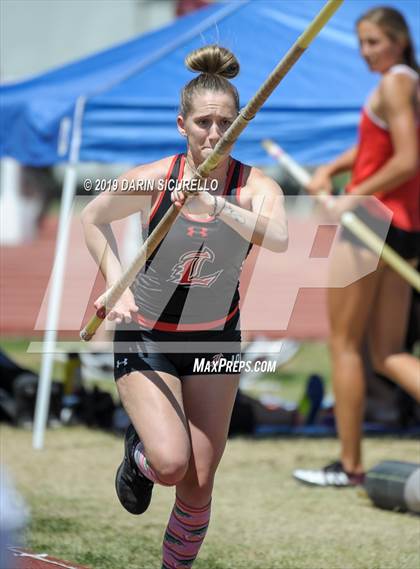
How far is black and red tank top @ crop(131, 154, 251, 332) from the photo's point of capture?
405 centimetres

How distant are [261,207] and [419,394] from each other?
229cm

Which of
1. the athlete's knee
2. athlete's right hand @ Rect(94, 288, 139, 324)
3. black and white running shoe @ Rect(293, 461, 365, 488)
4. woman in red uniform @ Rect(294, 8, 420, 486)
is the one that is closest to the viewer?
athlete's right hand @ Rect(94, 288, 139, 324)

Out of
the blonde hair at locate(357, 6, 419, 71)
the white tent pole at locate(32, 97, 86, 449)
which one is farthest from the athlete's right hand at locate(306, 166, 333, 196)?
the white tent pole at locate(32, 97, 86, 449)

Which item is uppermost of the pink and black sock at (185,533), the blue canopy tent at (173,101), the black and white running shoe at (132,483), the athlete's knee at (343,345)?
the blue canopy tent at (173,101)

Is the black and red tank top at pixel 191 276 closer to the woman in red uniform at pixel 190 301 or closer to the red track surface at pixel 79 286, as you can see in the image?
the woman in red uniform at pixel 190 301

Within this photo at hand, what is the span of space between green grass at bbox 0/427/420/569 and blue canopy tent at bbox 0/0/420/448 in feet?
2.46

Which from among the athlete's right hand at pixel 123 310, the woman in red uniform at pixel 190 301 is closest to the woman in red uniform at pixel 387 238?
the woman in red uniform at pixel 190 301

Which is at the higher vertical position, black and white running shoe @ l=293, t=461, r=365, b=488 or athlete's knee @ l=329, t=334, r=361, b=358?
athlete's knee @ l=329, t=334, r=361, b=358

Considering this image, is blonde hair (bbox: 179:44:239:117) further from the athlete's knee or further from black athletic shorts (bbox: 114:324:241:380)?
the athlete's knee

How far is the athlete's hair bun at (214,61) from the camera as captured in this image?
13.3 ft

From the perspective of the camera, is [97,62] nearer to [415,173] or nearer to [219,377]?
[415,173]

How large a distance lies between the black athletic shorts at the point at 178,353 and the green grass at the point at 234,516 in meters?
0.97

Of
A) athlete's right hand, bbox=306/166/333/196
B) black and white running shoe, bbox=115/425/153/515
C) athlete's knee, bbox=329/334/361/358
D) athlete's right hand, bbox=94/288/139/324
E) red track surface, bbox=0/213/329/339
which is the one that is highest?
athlete's right hand, bbox=306/166/333/196

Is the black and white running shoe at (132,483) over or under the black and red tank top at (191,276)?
under
